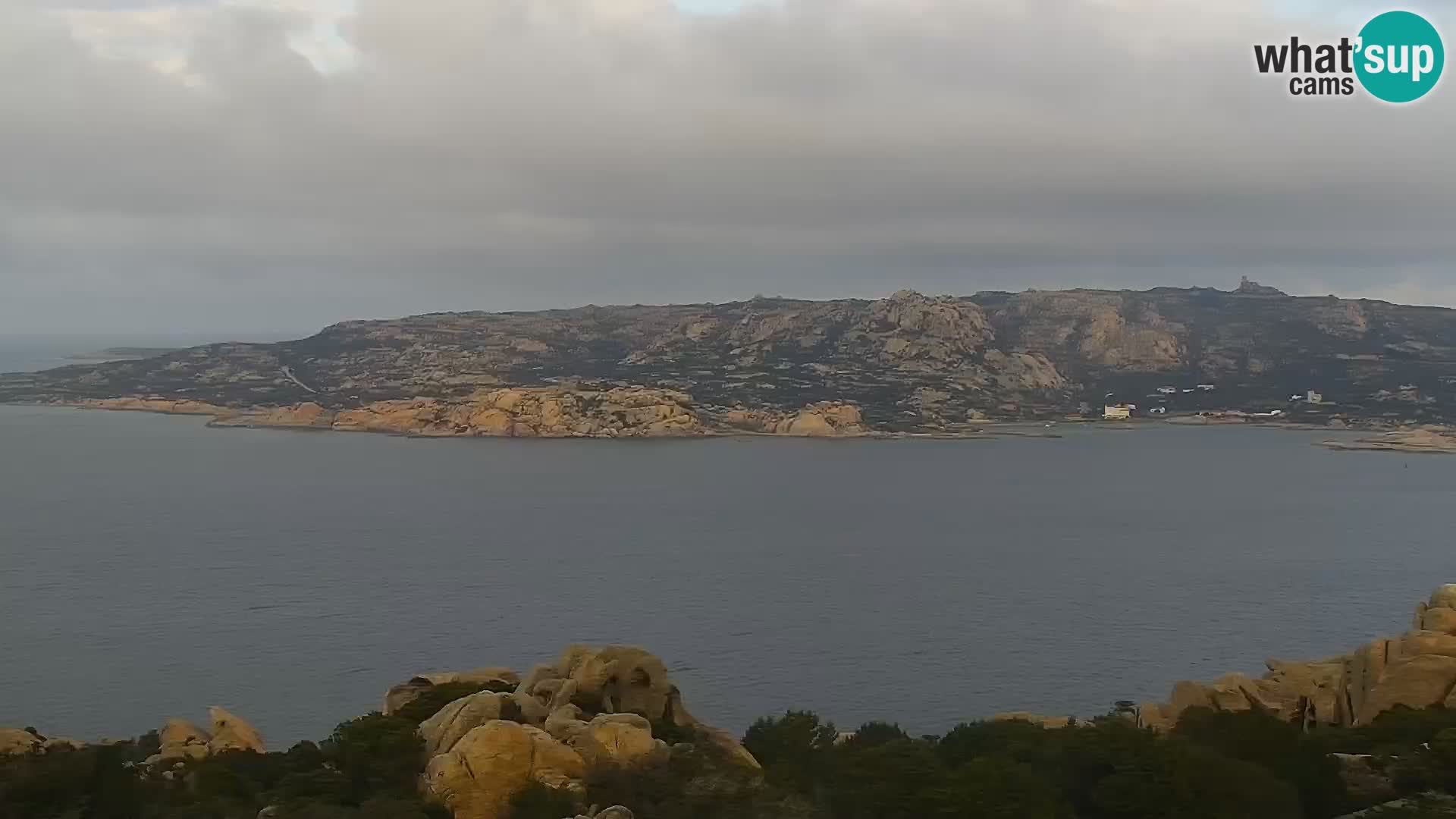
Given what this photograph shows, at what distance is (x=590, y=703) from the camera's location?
19.3 metres

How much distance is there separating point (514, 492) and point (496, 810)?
6804 cm

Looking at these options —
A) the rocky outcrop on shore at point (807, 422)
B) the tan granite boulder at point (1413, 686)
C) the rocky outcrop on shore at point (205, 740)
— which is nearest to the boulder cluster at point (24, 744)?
Result: the rocky outcrop on shore at point (205, 740)

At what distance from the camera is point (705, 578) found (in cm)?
5100

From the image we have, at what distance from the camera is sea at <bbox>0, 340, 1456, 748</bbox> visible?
35000 millimetres

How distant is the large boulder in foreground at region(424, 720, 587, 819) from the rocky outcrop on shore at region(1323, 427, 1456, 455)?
382 ft

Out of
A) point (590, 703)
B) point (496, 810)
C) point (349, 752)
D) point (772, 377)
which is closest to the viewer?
point (496, 810)

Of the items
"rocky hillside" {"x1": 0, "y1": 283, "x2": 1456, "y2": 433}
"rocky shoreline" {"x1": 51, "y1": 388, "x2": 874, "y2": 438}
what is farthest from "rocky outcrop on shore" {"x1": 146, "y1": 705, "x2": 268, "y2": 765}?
"rocky hillside" {"x1": 0, "y1": 283, "x2": 1456, "y2": 433}

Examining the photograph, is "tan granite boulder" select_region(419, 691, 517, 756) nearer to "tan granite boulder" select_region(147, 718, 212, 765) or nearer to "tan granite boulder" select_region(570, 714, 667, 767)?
"tan granite boulder" select_region(570, 714, 667, 767)

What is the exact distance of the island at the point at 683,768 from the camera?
14047mm

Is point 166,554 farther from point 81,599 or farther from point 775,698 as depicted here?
point 775,698

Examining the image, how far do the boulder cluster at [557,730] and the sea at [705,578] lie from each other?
1166cm

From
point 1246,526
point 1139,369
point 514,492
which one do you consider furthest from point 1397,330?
point 514,492

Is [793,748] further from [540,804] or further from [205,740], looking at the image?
[205,740]

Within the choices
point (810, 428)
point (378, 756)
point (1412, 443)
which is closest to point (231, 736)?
point (378, 756)
